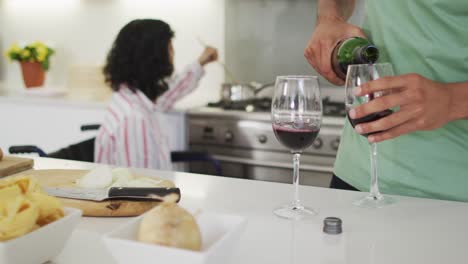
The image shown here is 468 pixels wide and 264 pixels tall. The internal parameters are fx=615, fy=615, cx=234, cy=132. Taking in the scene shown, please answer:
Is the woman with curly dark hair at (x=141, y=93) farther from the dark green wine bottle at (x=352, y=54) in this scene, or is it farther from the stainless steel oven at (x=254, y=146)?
the dark green wine bottle at (x=352, y=54)

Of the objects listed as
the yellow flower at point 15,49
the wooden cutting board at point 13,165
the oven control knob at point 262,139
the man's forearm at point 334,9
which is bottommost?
the oven control knob at point 262,139

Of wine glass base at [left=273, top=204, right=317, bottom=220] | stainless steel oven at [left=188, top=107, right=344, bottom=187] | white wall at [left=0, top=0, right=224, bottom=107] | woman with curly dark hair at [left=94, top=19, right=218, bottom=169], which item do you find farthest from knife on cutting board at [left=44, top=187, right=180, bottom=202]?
white wall at [left=0, top=0, right=224, bottom=107]

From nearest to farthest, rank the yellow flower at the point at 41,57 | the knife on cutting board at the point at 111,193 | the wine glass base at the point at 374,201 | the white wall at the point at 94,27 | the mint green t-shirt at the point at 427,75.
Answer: the knife on cutting board at the point at 111,193 → the wine glass base at the point at 374,201 → the mint green t-shirt at the point at 427,75 → the white wall at the point at 94,27 → the yellow flower at the point at 41,57

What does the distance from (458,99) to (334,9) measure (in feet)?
1.34

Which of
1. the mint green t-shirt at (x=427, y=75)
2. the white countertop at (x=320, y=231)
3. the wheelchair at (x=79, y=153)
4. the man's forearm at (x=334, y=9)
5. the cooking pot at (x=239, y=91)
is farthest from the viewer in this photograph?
the cooking pot at (x=239, y=91)

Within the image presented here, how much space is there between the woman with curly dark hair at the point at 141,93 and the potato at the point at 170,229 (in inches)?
69.0

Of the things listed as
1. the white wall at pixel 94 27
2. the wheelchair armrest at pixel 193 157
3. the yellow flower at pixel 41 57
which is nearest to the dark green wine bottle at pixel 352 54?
the wheelchair armrest at pixel 193 157

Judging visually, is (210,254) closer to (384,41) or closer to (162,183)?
(162,183)

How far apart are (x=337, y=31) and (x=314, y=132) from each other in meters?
0.32

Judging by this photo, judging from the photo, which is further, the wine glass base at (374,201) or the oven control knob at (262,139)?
the oven control knob at (262,139)

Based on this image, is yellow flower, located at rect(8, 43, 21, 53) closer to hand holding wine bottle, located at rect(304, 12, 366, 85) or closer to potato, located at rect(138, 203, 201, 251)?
hand holding wine bottle, located at rect(304, 12, 366, 85)

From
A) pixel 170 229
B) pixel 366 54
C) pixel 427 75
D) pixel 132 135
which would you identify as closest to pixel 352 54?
pixel 366 54

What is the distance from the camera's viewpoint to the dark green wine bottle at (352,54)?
1113mm

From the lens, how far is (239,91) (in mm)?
3152
